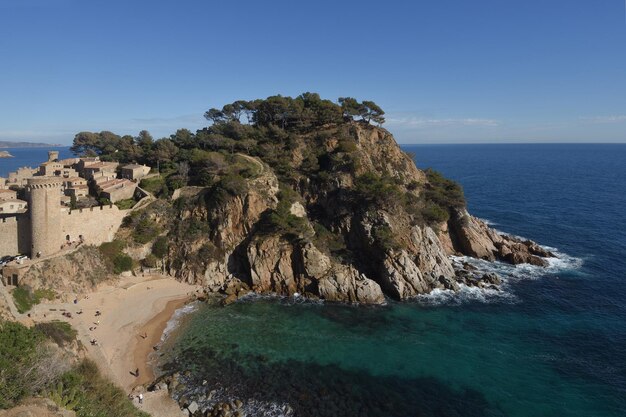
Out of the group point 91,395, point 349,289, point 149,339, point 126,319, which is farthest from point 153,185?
point 91,395

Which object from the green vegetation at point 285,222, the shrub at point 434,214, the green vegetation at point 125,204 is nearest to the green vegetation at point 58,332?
the green vegetation at point 125,204

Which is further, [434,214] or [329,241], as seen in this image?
[434,214]

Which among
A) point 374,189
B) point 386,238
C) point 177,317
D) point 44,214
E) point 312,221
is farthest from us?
point 312,221

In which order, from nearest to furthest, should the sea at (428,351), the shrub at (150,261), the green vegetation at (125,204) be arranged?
the sea at (428,351)
the shrub at (150,261)
the green vegetation at (125,204)

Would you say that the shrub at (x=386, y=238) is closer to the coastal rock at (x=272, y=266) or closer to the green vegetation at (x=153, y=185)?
the coastal rock at (x=272, y=266)

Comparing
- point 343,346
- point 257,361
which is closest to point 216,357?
point 257,361

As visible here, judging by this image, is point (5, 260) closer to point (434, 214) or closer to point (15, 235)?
point (15, 235)
